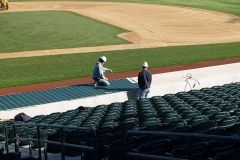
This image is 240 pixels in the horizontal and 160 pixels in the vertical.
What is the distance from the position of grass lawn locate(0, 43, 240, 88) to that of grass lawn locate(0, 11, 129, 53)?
390cm

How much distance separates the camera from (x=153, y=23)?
41.5m

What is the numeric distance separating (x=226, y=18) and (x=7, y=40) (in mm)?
21756

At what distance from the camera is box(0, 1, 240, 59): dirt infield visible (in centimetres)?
3488

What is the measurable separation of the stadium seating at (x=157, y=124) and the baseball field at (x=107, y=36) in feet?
33.3

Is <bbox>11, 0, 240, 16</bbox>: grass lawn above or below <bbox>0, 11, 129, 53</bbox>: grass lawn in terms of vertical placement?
above

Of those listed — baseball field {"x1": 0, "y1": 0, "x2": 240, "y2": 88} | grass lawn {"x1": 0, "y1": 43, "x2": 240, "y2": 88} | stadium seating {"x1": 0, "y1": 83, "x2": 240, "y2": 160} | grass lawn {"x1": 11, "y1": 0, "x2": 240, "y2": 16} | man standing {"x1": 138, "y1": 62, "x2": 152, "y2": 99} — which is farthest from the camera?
grass lawn {"x1": 11, "y1": 0, "x2": 240, "y2": 16}

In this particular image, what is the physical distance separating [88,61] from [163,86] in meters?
8.29

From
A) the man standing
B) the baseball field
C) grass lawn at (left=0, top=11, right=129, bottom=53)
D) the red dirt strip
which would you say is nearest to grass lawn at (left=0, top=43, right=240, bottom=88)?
the baseball field

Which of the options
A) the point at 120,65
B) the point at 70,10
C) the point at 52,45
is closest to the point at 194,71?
the point at 120,65

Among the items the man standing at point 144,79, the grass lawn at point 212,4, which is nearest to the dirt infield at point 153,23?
the grass lawn at point 212,4

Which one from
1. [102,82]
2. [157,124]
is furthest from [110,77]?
[157,124]

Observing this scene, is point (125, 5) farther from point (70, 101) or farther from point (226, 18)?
point (70, 101)

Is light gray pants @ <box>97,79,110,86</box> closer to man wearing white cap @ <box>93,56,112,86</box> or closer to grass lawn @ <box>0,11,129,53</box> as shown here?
man wearing white cap @ <box>93,56,112,86</box>

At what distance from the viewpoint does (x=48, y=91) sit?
20.6 meters
